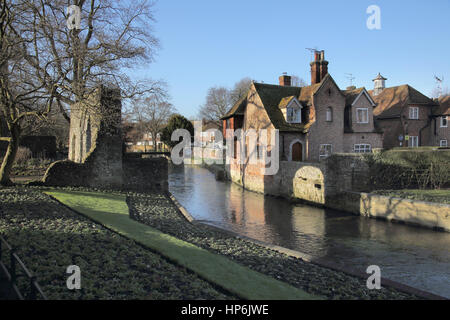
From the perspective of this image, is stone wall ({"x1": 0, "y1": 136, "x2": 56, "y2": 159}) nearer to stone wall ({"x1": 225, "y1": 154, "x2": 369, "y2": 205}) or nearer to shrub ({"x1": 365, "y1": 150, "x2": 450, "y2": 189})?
stone wall ({"x1": 225, "y1": 154, "x2": 369, "y2": 205})

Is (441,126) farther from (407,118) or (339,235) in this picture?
(339,235)

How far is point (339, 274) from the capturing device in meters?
9.95

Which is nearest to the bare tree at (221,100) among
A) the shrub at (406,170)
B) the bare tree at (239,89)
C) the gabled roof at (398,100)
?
the bare tree at (239,89)

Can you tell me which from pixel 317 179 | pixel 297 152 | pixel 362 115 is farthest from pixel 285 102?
pixel 317 179

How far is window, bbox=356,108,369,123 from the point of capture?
34812 mm

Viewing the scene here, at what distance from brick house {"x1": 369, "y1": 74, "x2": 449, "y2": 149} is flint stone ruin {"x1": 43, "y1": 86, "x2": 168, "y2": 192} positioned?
27.1m

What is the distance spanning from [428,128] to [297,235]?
31169 millimetres

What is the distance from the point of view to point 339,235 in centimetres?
1817

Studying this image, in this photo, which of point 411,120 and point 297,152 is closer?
point 297,152

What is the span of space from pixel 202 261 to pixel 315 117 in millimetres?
25669

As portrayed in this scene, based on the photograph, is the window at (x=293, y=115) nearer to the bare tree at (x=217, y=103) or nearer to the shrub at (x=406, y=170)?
the shrub at (x=406, y=170)
